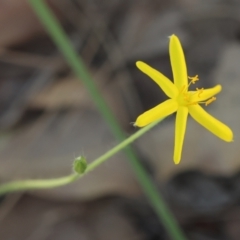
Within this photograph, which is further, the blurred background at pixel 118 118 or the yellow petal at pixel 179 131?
the blurred background at pixel 118 118

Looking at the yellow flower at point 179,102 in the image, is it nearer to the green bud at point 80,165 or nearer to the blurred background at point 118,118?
the green bud at point 80,165

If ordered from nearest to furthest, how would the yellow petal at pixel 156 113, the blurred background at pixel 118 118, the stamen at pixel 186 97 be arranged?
the yellow petal at pixel 156 113 < the stamen at pixel 186 97 < the blurred background at pixel 118 118

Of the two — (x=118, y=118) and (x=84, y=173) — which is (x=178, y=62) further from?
(x=118, y=118)

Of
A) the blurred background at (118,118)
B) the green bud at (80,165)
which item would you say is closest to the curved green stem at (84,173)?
the green bud at (80,165)

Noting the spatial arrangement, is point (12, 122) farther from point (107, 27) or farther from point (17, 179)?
point (107, 27)

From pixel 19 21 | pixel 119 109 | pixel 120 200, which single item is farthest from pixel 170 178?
pixel 19 21

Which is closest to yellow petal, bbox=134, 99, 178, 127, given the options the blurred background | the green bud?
the green bud

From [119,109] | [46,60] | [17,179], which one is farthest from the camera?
[46,60]

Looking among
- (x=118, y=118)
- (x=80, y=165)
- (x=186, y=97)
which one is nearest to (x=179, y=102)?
(x=186, y=97)
